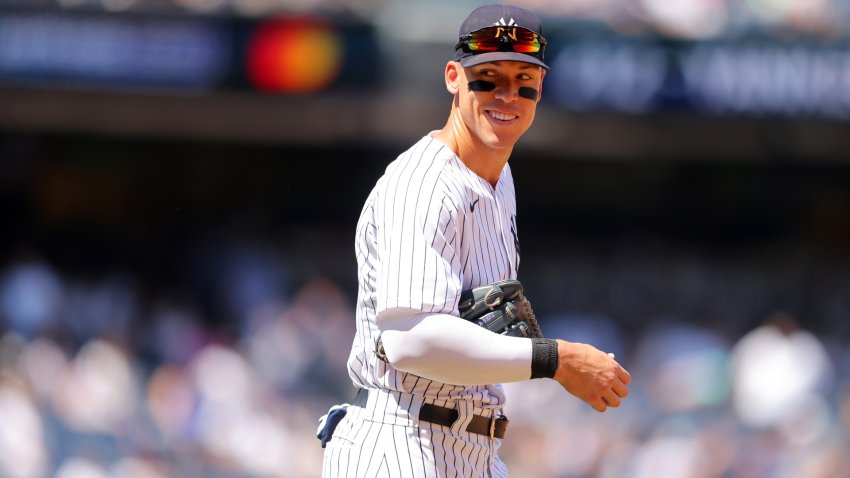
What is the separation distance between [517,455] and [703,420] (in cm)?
121

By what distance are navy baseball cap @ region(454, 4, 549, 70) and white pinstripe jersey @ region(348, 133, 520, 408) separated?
205 mm

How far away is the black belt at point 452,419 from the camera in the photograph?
2555mm

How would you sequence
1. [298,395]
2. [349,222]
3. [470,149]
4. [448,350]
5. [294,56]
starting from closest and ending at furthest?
[448,350] < [470,149] < [298,395] < [294,56] < [349,222]

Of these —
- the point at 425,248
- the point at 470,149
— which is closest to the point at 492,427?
the point at 425,248

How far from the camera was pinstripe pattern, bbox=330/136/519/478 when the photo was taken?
2.41 m

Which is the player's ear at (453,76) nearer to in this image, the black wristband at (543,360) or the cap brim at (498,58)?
the cap brim at (498,58)

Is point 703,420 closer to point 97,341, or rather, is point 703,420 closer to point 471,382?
point 97,341

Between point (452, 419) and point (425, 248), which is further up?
point (425, 248)

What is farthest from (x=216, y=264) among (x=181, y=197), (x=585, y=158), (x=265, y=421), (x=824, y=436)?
(x=824, y=436)

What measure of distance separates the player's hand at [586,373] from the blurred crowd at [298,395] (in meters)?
5.12

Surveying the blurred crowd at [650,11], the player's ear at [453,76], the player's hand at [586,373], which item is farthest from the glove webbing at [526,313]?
the blurred crowd at [650,11]

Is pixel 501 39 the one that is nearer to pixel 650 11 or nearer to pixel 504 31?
pixel 504 31

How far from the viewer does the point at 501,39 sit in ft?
8.57

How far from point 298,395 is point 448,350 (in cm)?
592
